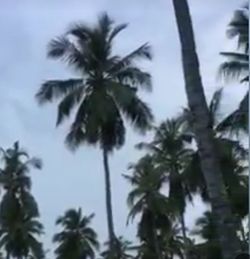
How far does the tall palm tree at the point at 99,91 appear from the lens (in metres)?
33.9

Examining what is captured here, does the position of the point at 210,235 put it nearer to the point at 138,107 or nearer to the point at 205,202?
the point at 205,202

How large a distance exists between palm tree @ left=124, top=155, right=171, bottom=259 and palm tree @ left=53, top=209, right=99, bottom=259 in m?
12.1

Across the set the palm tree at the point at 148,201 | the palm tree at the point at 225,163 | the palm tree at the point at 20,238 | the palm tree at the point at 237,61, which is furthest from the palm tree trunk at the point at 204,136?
the palm tree at the point at 20,238

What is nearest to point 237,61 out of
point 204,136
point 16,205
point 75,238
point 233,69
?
point 233,69

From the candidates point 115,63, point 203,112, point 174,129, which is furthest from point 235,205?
point 203,112

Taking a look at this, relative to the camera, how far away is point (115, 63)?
34.8 m

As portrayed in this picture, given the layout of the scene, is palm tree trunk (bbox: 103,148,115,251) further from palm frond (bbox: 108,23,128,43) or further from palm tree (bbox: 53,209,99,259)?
palm tree (bbox: 53,209,99,259)

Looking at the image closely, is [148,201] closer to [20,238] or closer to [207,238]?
[207,238]

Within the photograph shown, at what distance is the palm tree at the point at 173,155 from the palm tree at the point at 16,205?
11256mm

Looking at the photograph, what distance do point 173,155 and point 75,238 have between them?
22.6 meters

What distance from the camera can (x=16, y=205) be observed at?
56.6 metres

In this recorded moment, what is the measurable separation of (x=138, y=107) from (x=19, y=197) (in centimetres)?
2436

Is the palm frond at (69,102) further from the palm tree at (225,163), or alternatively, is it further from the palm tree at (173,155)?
the palm tree at (173,155)

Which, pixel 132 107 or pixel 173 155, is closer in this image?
pixel 132 107
